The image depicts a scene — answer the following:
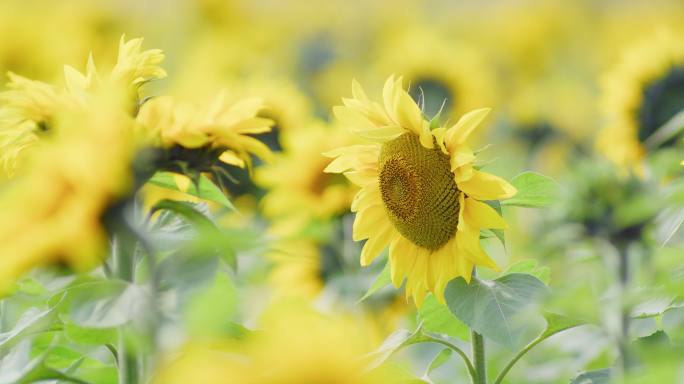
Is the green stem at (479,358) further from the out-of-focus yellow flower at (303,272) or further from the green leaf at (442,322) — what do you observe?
the out-of-focus yellow flower at (303,272)

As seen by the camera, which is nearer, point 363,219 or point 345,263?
point 363,219

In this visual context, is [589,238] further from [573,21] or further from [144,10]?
[144,10]

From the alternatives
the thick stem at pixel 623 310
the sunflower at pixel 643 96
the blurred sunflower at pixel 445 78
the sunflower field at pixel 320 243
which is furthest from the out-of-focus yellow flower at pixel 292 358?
the blurred sunflower at pixel 445 78

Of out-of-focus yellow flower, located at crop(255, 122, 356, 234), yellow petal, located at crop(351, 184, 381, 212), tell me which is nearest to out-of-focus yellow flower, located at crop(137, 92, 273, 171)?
yellow petal, located at crop(351, 184, 381, 212)

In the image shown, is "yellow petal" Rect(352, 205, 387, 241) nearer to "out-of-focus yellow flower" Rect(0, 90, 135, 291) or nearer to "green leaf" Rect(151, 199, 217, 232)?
"green leaf" Rect(151, 199, 217, 232)


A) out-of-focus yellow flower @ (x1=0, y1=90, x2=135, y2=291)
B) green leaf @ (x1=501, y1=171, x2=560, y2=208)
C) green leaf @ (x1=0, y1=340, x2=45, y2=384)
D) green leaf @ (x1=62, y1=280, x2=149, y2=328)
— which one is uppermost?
out-of-focus yellow flower @ (x1=0, y1=90, x2=135, y2=291)

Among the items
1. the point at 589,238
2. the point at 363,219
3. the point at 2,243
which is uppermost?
the point at 2,243

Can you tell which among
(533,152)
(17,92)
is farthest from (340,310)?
(533,152)
